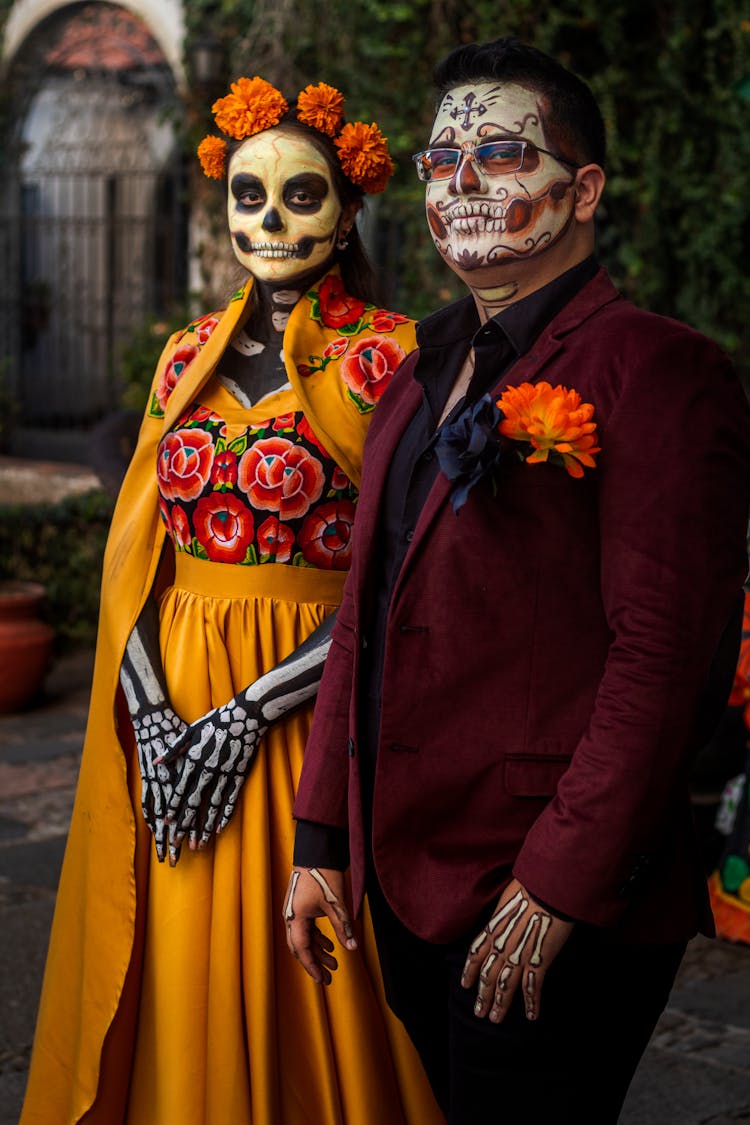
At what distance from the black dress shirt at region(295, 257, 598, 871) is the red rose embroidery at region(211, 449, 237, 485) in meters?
0.56

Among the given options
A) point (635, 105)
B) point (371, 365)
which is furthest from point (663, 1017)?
point (635, 105)

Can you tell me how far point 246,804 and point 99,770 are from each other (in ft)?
0.95

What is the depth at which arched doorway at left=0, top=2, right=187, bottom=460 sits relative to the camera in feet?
36.3

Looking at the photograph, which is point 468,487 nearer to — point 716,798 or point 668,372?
point 668,372

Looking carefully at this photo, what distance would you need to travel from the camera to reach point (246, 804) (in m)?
2.46

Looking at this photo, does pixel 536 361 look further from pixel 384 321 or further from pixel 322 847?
pixel 384 321

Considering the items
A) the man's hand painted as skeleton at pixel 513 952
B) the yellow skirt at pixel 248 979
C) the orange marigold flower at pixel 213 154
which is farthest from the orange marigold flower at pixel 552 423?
the orange marigold flower at pixel 213 154

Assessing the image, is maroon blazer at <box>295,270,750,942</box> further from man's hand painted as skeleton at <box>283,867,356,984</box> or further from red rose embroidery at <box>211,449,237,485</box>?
red rose embroidery at <box>211,449,237,485</box>

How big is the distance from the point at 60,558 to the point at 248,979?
17.4ft

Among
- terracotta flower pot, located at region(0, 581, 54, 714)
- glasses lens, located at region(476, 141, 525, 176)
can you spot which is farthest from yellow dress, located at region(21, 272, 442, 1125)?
terracotta flower pot, located at region(0, 581, 54, 714)

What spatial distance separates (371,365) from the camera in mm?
2555

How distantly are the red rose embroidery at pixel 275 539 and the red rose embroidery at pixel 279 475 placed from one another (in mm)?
20

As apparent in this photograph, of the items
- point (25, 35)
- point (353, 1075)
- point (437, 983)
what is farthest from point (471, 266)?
point (25, 35)

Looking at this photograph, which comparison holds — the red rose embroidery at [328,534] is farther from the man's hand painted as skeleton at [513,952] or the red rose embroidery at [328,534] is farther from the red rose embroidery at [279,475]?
the man's hand painted as skeleton at [513,952]
